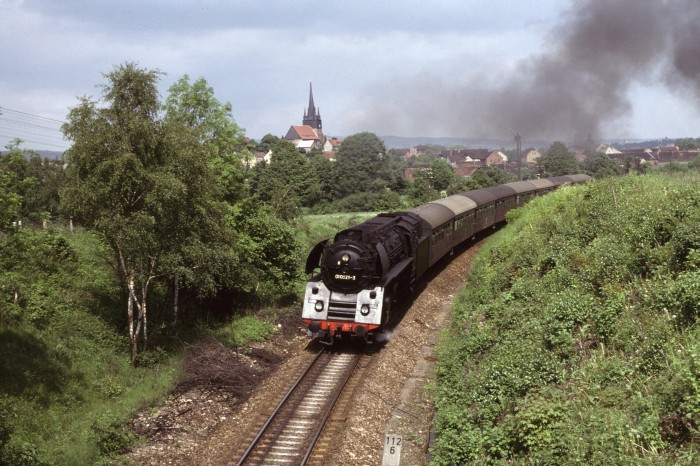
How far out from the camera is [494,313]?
17016 millimetres

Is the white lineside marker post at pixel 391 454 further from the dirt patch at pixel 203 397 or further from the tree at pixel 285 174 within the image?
the tree at pixel 285 174

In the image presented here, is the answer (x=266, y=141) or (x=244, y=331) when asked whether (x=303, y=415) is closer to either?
(x=244, y=331)

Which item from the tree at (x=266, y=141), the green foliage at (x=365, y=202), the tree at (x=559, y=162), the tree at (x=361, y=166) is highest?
the tree at (x=266, y=141)

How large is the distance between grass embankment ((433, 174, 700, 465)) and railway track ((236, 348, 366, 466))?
2675mm

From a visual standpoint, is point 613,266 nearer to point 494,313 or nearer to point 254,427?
point 494,313

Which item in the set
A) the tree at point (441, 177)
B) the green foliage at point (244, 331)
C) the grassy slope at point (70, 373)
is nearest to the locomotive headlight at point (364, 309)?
the green foliage at point (244, 331)

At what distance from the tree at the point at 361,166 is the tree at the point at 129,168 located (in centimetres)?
6381

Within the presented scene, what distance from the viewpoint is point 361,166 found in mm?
80312

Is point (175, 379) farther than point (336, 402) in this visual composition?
Yes

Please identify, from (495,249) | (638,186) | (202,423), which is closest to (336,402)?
(202,423)

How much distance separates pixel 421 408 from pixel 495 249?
1235 centimetres

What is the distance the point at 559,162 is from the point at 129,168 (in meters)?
83.7

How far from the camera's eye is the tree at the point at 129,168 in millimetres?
14820

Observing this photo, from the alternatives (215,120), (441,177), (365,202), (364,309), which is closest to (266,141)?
(441,177)
